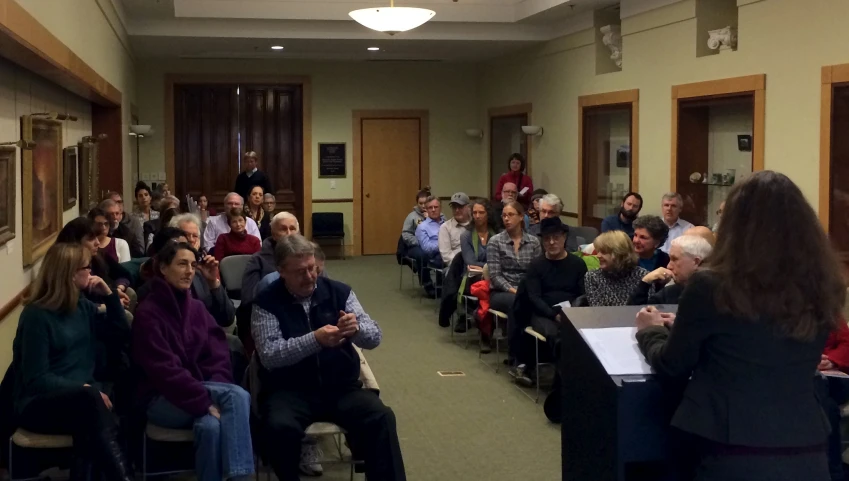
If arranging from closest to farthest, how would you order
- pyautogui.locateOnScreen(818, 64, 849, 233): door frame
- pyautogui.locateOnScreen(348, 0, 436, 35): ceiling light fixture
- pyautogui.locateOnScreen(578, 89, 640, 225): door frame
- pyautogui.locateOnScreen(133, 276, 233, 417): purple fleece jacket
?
pyautogui.locateOnScreen(133, 276, 233, 417): purple fleece jacket < pyautogui.locateOnScreen(818, 64, 849, 233): door frame < pyautogui.locateOnScreen(348, 0, 436, 35): ceiling light fixture < pyautogui.locateOnScreen(578, 89, 640, 225): door frame

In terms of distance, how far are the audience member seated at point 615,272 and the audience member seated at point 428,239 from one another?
4.27 m

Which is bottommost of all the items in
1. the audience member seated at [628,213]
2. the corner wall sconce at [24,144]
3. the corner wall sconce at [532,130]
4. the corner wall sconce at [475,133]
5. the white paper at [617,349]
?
the white paper at [617,349]

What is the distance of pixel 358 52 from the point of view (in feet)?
45.3

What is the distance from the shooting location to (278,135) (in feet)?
49.0

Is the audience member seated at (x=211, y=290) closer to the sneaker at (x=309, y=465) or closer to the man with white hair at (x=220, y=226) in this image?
the sneaker at (x=309, y=465)

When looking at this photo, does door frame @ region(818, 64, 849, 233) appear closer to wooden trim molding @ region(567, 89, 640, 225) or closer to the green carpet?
the green carpet

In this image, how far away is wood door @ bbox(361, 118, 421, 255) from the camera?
15250mm

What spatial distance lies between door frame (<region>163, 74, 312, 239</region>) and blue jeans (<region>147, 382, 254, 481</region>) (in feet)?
34.9

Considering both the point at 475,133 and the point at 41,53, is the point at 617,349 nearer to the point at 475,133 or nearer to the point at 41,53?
the point at 41,53

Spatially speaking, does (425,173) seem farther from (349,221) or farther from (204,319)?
(204,319)

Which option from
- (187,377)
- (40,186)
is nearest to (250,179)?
(40,186)

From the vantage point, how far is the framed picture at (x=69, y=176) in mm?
7350

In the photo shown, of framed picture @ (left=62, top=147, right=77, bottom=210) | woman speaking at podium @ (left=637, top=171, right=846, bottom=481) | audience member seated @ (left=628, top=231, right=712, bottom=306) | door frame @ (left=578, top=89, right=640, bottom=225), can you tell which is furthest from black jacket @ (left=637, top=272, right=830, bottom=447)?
door frame @ (left=578, top=89, right=640, bottom=225)

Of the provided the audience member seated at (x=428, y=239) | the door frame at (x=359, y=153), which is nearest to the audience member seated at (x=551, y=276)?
the audience member seated at (x=428, y=239)
